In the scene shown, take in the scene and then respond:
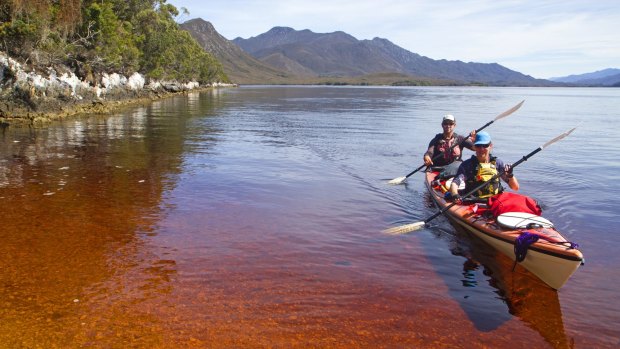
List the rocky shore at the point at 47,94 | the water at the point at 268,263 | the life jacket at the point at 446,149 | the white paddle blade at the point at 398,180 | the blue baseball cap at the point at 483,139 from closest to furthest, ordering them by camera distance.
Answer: the water at the point at 268,263 → the blue baseball cap at the point at 483,139 → the life jacket at the point at 446,149 → the white paddle blade at the point at 398,180 → the rocky shore at the point at 47,94

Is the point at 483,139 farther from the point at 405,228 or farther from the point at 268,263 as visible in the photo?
the point at 268,263

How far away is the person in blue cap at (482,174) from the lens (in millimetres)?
11555

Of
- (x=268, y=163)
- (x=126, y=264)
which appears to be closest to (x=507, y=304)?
(x=126, y=264)

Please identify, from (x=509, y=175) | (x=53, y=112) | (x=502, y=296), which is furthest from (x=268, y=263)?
(x=53, y=112)

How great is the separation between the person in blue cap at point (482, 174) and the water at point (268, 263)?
1.24 meters

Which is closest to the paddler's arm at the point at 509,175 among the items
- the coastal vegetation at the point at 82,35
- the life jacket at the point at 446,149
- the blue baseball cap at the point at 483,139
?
the blue baseball cap at the point at 483,139

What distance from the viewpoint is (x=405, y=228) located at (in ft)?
39.6

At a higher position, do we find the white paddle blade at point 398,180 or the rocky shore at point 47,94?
the rocky shore at point 47,94

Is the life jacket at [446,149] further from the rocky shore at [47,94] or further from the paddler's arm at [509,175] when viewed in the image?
the rocky shore at [47,94]

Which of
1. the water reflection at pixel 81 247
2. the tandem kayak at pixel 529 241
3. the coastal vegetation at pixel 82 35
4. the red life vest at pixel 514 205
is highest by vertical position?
the coastal vegetation at pixel 82 35

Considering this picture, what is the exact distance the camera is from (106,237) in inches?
423

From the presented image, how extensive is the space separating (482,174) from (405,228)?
254cm

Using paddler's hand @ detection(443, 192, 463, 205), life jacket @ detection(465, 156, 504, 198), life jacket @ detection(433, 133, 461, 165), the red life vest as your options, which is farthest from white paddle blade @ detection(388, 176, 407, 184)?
the red life vest

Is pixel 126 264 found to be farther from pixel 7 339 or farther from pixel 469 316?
pixel 469 316
